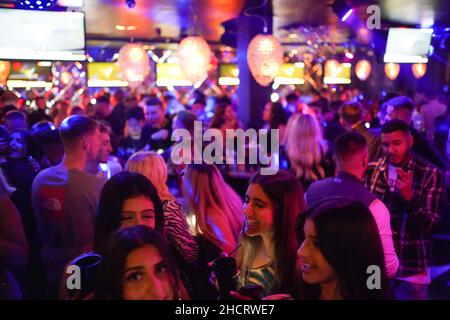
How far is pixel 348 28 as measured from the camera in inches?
396

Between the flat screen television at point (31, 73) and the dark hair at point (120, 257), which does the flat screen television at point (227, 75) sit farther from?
the dark hair at point (120, 257)

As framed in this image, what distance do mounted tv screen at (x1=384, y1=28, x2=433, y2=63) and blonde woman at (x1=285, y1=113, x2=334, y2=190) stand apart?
2436 mm

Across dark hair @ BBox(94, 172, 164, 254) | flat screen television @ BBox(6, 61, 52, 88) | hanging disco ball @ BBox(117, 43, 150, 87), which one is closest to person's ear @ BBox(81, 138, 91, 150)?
dark hair @ BBox(94, 172, 164, 254)

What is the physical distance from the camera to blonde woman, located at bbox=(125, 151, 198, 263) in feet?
8.39

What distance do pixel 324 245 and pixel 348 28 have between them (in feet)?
30.3

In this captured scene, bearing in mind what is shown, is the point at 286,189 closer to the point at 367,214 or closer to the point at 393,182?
the point at 367,214

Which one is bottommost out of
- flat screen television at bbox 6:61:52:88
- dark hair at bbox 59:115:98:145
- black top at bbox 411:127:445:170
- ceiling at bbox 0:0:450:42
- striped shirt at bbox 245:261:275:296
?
striped shirt at bbox 245:261:275:296

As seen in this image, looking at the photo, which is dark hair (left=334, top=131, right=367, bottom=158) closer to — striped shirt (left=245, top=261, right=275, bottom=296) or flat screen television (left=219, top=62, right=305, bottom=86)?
striped shirt (left=245, top=261, right=275, bottom=296)

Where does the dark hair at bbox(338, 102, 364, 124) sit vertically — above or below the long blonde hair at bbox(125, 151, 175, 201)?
above

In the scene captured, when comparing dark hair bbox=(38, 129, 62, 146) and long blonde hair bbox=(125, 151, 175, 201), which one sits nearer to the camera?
long blonde hair bbox=(125, 151, 175, 201)

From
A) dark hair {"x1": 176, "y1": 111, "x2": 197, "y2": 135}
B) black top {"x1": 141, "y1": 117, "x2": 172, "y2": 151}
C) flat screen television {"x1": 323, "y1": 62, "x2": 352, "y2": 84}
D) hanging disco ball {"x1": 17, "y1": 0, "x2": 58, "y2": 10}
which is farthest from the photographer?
flat screen television {"x1": 323, "y1": 62, "x2": 352, "y2": 84}

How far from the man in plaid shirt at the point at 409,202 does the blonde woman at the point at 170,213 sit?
123 cm
